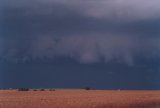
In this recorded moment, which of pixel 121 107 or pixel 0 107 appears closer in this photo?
pixel 0 107

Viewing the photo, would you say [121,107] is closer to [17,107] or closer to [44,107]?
[44,107]

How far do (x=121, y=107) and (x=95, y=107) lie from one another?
2.77m

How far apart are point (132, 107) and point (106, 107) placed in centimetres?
283

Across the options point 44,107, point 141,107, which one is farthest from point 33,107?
point 141,107

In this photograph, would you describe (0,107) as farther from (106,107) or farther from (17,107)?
(106,107)

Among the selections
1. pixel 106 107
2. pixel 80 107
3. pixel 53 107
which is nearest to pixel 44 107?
pixel 53 107

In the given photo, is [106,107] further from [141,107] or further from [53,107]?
[53,107]

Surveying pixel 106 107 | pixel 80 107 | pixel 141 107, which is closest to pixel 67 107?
pixel 80 107

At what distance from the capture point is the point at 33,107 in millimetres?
39281

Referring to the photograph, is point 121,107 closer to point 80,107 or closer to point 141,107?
point 141,107

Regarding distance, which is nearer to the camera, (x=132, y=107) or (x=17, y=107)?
(x=17, y=107)

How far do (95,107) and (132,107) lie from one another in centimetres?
395

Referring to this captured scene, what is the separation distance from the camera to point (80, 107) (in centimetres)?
3975

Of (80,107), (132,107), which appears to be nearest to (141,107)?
(132,107)
